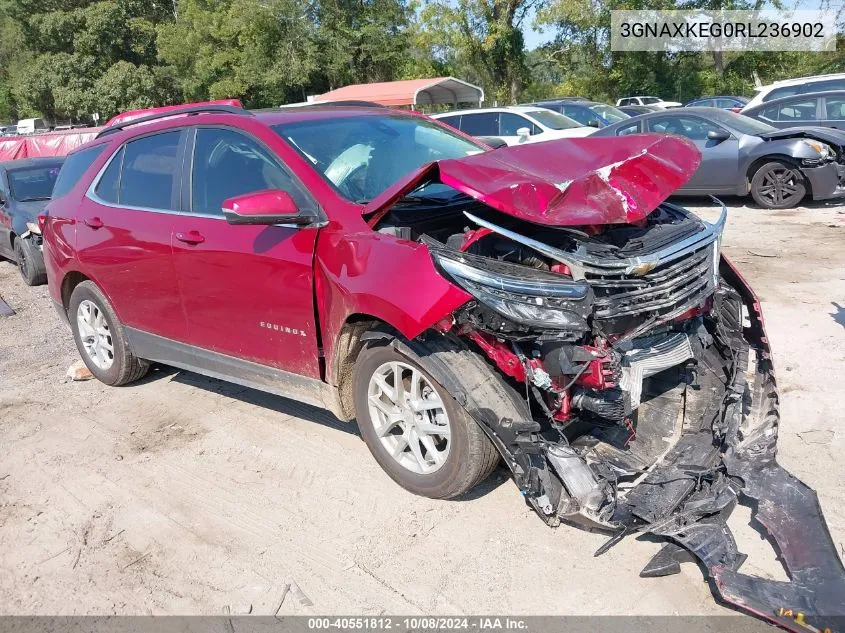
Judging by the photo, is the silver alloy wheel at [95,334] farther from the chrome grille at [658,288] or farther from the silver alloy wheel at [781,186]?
the silver alloy wheel at [781,186]

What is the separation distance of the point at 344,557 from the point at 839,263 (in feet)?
21.0

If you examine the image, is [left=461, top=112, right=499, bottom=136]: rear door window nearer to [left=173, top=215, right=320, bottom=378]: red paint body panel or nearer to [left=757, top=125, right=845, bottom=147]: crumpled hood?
[left=757, top=125, right=845, bottom=147]: crumpled hood

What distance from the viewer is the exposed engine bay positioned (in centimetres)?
285

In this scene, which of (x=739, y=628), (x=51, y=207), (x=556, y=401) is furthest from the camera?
(x=51, y=207)

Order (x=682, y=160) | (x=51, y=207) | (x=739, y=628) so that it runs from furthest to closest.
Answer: (x=51, y=207)
(x=682, y=160)
(x=739, y=628)

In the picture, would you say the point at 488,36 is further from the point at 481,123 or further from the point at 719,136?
the point at 719,136

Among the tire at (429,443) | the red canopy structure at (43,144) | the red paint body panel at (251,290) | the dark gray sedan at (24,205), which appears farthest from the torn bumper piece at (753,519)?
the red canopy structure at (43,144)

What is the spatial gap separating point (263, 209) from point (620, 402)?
1.87 metres

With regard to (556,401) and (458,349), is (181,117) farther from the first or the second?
(556,401)

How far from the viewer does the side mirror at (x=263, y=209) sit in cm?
346

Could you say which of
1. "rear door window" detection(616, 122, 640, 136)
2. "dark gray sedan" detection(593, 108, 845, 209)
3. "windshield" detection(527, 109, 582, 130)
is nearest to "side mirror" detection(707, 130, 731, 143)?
"dark gray sedan" detection(593, 108, 845, 209)

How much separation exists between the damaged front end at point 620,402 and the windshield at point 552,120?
11.3 meters

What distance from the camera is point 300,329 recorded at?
380cm

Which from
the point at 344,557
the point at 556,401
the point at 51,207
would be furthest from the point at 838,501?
the point at 51,207
